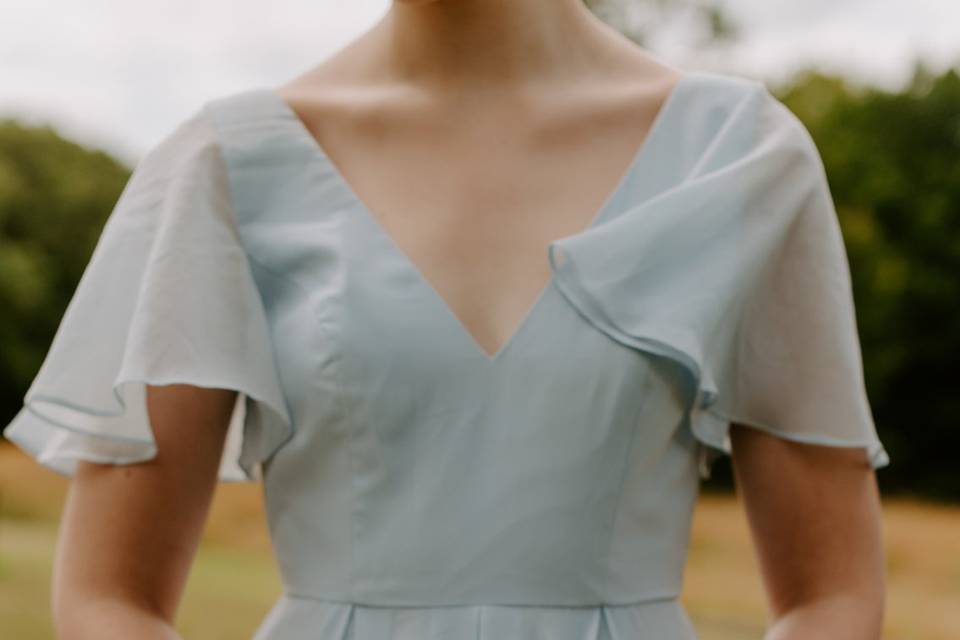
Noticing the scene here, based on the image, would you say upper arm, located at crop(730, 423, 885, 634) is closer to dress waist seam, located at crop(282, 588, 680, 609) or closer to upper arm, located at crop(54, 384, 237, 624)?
dress waist seam, located at crop(282, 588, 680, 609)

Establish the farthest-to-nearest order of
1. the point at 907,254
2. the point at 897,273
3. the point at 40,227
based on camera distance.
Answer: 1. the point at 40,227
2. the point at 907,254
3. the point at 897,273

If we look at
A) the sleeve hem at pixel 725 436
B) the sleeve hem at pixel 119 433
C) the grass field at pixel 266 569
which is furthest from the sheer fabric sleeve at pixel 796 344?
the grass field at pixel 266 569

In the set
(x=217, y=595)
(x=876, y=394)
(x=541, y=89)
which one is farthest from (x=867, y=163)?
(x=541, y=89)

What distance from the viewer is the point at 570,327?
4.68ft

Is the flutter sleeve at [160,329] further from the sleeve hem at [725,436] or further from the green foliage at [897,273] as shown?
the green foliage at [897,273]

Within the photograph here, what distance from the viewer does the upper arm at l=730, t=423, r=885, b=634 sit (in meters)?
1.45

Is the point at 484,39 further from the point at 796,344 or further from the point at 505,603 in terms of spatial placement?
the point at 505,603

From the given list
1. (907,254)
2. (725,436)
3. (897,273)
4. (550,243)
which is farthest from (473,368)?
(907,254)

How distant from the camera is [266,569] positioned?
1709 centimetres

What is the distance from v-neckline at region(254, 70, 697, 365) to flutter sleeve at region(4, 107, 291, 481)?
9 centimetres

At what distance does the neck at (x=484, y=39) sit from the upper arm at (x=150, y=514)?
1.37 feet

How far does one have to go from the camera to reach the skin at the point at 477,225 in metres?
1.42

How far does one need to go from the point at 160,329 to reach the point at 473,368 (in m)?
0.31

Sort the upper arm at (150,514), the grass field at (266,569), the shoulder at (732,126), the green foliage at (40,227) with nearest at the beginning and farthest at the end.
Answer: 1. the upper arm at (150,514)
2. the shoulder at (732,126)
3. the grass field at (266,569)
4. the green foliage at (40,227)
